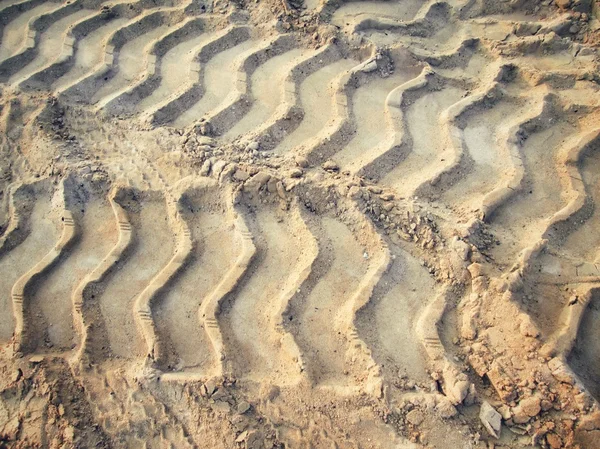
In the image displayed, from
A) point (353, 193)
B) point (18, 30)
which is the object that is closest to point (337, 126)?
point (353, 193)

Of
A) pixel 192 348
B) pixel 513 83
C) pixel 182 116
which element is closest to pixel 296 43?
pixel 182 116

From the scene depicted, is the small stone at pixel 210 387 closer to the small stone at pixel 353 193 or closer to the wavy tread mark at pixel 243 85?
the small stone at pixel 353 193

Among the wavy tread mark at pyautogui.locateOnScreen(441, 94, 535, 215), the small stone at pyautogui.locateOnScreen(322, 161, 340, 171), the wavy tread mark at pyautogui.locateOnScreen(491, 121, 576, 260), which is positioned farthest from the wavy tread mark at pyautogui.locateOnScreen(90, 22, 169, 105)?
the wavy tread mark at pyautogui.locateOnScreen(491, 121, 576, 260)

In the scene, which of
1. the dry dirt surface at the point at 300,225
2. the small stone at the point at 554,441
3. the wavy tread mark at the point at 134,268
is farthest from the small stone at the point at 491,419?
the wavy tread mark at the point at 134,268

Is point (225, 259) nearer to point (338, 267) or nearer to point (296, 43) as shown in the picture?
point (338, 267)

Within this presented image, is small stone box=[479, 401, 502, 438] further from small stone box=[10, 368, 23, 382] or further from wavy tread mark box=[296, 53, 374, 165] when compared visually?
small stone box=[10, 368, 23, 382]

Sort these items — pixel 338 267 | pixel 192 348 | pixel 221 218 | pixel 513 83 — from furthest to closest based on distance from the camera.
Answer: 1. pixel 513 83
2. pixel 221 218
3. pixel 338 267
4. pixel 192 348

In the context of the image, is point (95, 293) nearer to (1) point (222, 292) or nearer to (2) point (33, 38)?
(1) point (222, 292)
